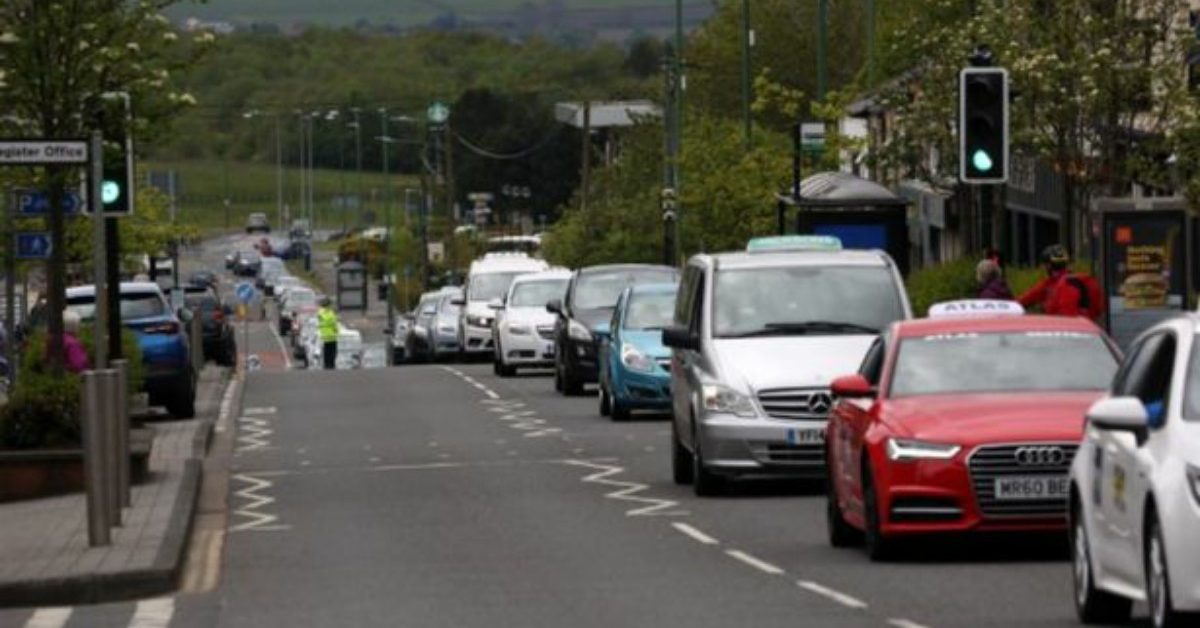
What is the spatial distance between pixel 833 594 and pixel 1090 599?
8.20 ft

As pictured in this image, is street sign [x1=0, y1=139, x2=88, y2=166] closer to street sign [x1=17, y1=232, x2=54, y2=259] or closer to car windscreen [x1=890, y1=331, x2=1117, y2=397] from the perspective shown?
car windscreen [x1=890, y1=331, x2=1117, y2=397]

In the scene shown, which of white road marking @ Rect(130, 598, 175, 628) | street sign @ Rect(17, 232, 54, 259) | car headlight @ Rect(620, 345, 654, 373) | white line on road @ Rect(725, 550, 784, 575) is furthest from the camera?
car headlight @ Rect(620, 345, 654, 373)

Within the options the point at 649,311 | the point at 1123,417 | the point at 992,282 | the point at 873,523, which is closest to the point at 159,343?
the point at 649,311

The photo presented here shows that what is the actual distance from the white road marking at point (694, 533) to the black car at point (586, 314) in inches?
727

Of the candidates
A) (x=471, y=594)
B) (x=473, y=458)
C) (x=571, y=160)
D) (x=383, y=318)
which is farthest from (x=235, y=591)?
(x=571, y=160)

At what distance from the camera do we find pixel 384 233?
17188cm

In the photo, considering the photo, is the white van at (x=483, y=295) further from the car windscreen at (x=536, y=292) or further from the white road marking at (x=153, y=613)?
the white road marking at (x=153, y=613)

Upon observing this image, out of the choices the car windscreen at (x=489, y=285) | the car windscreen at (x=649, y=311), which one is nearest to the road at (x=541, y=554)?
the car windscreen at (x=649, y=311)

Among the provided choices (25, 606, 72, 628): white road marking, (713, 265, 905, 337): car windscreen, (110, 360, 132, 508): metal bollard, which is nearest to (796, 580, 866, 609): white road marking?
(25, 606, 72, 628): white road marking

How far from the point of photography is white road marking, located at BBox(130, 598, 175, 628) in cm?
1784

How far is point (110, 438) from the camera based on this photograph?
22.2 metres

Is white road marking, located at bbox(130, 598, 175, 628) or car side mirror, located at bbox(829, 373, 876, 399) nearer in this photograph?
white road marking, located at bbox(130, 598, 175, 628)

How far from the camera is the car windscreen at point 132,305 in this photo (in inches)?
1556

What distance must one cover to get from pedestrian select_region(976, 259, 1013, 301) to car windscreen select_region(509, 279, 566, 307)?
2119 centimetres
